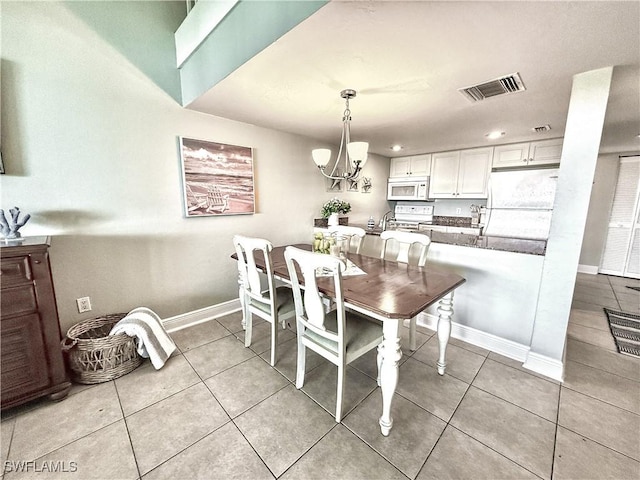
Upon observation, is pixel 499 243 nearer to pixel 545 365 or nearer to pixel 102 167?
pixel 545 365

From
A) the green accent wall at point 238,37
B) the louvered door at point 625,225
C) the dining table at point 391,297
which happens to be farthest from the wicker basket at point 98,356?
the louvered door at point 625,225

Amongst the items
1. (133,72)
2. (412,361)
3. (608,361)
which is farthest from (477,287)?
(133,72)

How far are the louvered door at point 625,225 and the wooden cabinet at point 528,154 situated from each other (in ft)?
5.99

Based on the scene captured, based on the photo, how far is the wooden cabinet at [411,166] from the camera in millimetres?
4266

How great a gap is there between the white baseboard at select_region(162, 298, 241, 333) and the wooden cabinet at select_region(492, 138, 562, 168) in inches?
163

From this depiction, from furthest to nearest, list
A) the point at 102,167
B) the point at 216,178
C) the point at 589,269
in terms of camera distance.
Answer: the point at 589,269 < the point at 216,178 < the point at 102,167

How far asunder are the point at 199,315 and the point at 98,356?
0.92m

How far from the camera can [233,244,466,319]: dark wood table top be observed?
122 cm

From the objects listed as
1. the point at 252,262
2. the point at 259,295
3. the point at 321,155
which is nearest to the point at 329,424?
the point at 259,295

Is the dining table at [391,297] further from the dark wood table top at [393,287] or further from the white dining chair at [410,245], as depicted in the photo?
the white dining chair at [410,245]

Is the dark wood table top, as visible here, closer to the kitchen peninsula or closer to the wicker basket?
the kitchen peninsula

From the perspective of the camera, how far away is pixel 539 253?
1.82 metres

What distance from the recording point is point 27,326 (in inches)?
54.8

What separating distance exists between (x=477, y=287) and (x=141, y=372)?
9.31 feet
